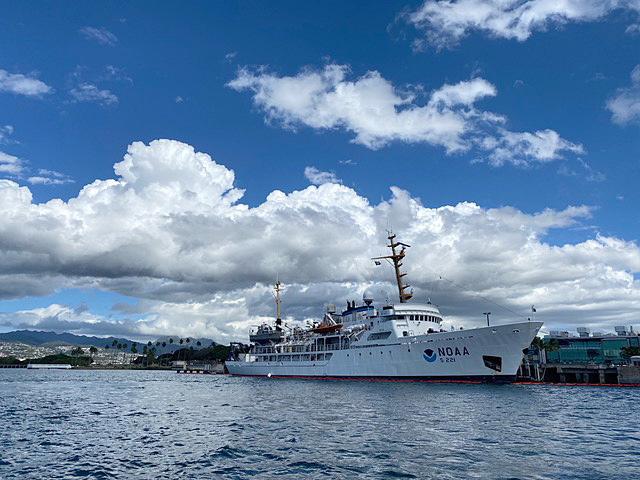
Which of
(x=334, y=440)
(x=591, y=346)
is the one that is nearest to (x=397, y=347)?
(x=334, y=440)

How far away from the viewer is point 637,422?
27359 mm

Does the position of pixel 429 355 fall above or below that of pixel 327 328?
below

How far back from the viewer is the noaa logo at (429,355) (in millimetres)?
53688

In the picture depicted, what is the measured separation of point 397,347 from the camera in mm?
57312

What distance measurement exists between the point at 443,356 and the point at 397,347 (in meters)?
6.36

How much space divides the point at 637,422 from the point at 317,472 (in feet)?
72.4

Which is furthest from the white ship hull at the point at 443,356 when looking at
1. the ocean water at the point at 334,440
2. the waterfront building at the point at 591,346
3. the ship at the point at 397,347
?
the waterfront building at the point at 591,346

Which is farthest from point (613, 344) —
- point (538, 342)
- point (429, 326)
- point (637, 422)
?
point (637, 422)

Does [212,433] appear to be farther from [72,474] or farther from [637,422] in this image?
[637,422]

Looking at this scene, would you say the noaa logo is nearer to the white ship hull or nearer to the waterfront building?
the white ship hull

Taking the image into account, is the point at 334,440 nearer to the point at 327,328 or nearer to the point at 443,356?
the point at 443,356

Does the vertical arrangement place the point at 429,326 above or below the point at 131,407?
above

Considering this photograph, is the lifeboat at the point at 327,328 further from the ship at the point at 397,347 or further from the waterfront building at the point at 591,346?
the waterfront building at the point at 591,346

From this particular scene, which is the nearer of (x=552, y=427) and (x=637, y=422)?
(x=552, y=427)
